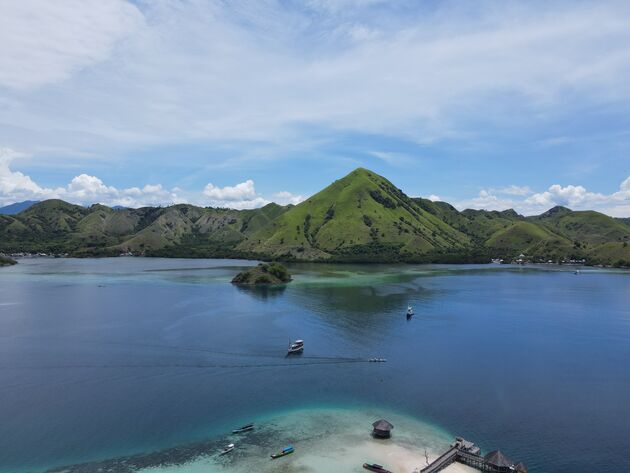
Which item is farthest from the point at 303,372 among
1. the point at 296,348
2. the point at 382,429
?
the point at 382,429

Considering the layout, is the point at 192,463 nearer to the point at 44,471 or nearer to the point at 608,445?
the point at 44,471

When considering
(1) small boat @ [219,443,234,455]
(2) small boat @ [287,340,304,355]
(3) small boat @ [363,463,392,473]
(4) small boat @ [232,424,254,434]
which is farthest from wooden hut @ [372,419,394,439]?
(2) small boat @ [287,340,304,355]

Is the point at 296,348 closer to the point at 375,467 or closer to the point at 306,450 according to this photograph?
the point at 306,450

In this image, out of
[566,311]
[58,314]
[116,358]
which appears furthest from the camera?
[566,311]

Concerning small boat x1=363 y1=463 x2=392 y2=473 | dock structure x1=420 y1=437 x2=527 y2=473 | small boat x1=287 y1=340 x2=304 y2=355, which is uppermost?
small boat x1=287 y1=340 x2=304 y2=355

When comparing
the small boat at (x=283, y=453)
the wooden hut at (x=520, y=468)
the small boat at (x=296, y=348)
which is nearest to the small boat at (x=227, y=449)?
the small boat at (x=283, y=453)

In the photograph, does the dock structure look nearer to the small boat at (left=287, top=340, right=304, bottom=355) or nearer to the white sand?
the white sand

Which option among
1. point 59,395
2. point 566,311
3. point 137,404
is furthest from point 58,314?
point 566,311
